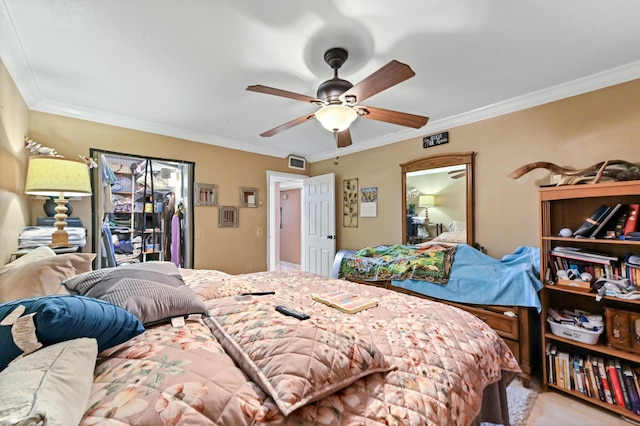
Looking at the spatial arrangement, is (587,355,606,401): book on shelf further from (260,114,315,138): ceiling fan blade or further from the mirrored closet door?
the mirrored closet door

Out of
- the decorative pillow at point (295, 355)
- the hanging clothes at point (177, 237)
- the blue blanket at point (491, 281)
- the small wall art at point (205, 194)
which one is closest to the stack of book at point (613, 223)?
the blue blanket at point (491, 281)

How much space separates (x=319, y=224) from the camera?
4613 mm

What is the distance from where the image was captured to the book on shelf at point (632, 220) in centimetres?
183

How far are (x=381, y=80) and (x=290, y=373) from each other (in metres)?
1.58

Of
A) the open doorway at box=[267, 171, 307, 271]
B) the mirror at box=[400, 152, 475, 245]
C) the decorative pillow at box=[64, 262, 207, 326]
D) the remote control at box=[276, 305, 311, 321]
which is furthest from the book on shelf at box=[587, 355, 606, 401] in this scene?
the open doorway at box=[267, 171, 307, 271]

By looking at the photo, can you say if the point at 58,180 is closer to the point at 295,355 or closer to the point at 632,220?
the point at 295,355

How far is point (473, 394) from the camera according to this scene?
3.45 ft

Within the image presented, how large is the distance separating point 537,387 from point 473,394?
1.68 metres

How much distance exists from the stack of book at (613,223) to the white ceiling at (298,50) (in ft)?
3.53

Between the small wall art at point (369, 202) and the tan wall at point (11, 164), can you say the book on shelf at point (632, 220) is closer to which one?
the small wall art at point (369, 202)

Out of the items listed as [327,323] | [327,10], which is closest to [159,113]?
[327,10]

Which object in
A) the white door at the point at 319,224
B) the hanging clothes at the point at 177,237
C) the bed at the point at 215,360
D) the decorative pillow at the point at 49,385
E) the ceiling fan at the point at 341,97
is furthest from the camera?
the white door at the point at 319,224

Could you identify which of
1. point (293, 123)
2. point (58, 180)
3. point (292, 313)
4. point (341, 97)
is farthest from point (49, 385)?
point (58, 180)

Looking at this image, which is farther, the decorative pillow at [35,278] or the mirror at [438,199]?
the mirror at [438,199]
